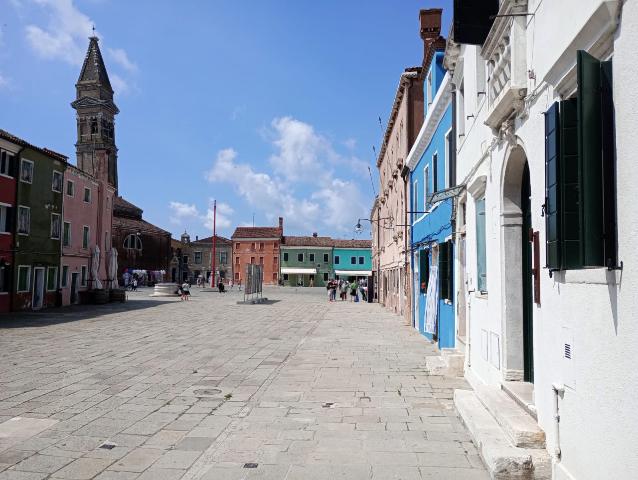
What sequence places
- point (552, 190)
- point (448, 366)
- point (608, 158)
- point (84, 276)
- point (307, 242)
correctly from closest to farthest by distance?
point (608, 158) → point (552, 190) → point (448, 366) → point (84, 276) → point (307, 242)

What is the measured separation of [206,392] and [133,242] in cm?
5472

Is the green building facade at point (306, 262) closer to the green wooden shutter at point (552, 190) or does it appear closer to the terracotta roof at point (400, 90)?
the terracotta roof at point (400, 90)

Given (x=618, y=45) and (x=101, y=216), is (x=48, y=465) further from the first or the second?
(x=101, y=216)

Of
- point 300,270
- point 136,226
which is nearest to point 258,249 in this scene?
point 300,270

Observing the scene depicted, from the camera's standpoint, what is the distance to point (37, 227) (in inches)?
998

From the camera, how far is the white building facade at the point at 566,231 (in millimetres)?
3139

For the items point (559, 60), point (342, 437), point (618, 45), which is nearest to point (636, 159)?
point (618, 45)

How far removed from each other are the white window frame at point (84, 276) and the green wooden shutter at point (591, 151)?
31.2 m

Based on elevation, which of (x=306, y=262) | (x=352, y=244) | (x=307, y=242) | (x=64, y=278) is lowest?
(x=64, y=278)

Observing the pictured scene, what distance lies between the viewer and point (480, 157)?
7.47 metres

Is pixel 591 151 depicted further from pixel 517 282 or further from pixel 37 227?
pixel 37 227

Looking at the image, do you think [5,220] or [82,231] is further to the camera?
[82,231]

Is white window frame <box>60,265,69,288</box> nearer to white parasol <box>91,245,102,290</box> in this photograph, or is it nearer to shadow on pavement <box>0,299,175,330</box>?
white parasol <box>91,245,102,290</box>

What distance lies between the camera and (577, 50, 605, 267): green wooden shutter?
331 cm
